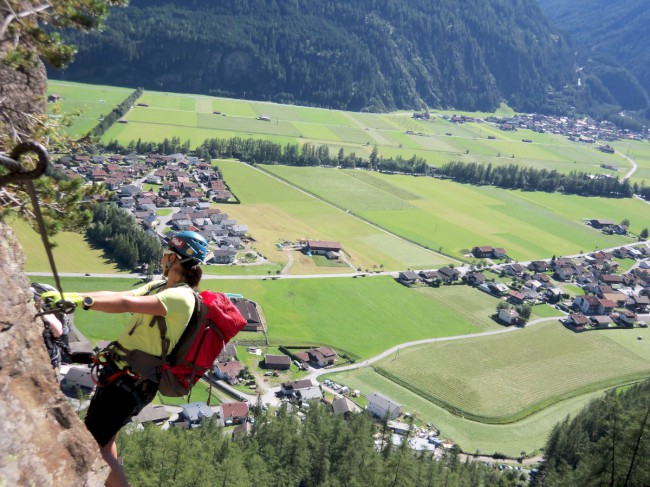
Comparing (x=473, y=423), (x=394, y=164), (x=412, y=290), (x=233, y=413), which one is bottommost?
(x=473, y=423)

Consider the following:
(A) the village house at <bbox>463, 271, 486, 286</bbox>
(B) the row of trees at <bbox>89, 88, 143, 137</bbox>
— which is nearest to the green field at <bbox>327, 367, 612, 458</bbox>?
Answer: (A) the village house at <bbox>463, 271, 486, 286</bbox>

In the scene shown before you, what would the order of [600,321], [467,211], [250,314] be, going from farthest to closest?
1. [467,211]
2. [600,321]
3. [250,314]

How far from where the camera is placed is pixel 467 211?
4542 inches

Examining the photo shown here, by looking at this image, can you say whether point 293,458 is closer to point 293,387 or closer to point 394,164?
point 293,387

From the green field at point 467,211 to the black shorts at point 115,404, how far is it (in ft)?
282

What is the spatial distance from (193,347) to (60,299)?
1713 millimetres

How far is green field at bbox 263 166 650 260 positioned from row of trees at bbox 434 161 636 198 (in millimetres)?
3954

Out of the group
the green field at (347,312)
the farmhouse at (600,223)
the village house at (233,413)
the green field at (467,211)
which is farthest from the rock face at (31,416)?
the farmhouse at (600,223)

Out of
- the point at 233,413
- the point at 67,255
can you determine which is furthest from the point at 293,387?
the point at 67,255

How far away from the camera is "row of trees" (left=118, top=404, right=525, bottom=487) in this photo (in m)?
28.1

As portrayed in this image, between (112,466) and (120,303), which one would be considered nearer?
(120,303)

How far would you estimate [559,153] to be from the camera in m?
192

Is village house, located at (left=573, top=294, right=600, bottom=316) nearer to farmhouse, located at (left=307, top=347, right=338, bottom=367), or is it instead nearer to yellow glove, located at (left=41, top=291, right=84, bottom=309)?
farmhouse, located at (left=307, top=347, right=338, bottom=367)

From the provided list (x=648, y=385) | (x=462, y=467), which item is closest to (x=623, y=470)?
(x=462, y=467)
